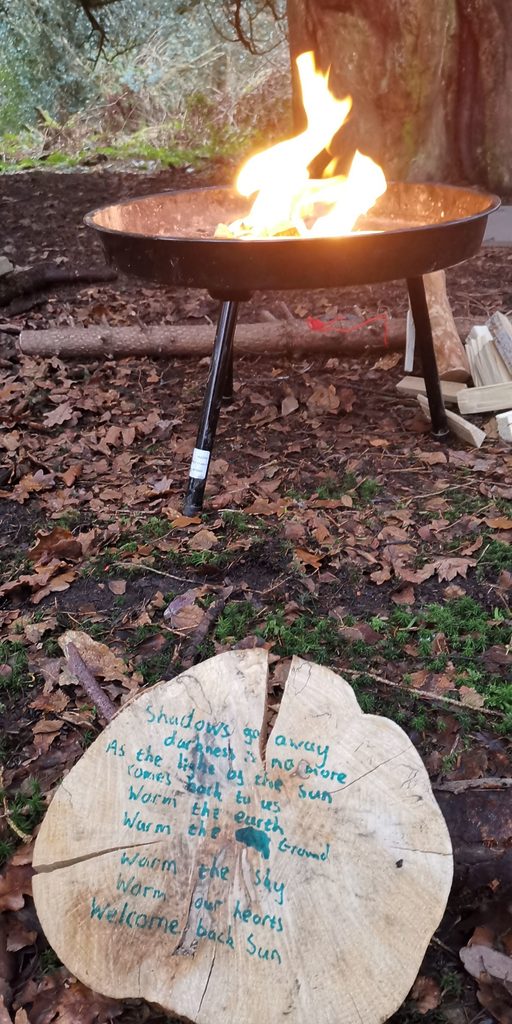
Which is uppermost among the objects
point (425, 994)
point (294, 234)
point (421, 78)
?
point (421, 78)

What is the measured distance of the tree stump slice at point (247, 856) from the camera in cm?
133

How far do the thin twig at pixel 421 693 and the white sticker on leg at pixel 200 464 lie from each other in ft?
3.67

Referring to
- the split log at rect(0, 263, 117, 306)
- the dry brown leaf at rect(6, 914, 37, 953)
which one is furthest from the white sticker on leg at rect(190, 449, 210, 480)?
the split log at rect(0, 263, 117, 306)

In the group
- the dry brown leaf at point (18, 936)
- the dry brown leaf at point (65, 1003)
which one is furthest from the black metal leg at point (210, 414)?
the dry brown leaf at point (65, 1003)

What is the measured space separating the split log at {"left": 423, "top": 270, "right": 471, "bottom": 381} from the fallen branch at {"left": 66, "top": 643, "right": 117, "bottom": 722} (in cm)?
244

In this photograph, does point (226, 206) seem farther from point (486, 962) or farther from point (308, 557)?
point (486, 962)

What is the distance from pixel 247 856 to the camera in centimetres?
145

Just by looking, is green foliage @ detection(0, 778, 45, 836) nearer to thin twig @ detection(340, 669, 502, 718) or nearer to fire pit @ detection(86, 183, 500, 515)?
thin twig @ detection(340, 669, 502, 718)

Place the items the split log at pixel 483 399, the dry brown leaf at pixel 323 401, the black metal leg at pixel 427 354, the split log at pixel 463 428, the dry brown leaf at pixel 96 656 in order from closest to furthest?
the dry brown leaf at pixel 96 656, the black metal leg at pixel 427 354, the split log at pixel 463 428, the split log at pixel 483 399, the dry brown leaf at pixel 323 401

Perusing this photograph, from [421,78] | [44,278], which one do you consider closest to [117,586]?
[44,278]

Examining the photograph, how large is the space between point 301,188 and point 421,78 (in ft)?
10.5

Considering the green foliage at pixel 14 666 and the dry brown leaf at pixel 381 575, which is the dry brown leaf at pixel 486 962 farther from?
the green foliage at pixel 14 666

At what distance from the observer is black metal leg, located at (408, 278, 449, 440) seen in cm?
326

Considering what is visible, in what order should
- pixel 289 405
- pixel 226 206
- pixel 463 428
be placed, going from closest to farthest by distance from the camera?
pixel 463 428 → pixel 226 206 → pixel 289 405
